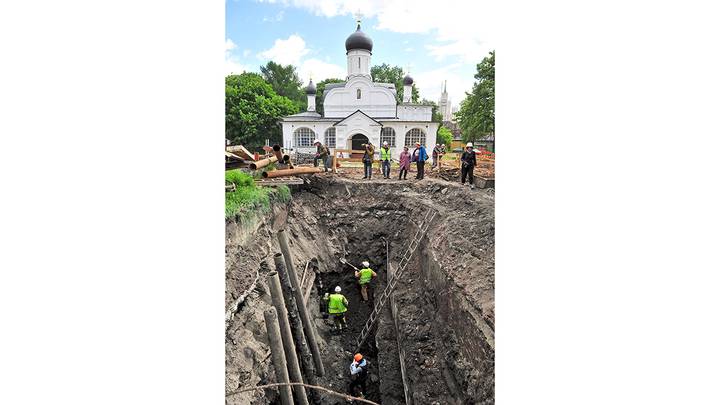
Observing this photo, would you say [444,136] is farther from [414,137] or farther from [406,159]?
[406,159]

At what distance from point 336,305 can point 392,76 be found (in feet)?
11.5

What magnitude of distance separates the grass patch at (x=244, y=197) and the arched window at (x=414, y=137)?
2269 millimetres

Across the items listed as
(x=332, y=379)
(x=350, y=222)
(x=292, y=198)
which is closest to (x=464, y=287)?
(x=332, y=379)

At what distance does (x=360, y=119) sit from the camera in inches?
208

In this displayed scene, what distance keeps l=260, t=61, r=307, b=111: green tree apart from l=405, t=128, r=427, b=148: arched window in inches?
61.7

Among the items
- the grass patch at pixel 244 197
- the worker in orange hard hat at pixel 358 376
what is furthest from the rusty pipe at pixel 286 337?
the grass patch at pixel 244 197

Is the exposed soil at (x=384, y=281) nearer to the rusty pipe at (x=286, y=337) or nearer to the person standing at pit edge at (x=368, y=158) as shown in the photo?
the rusty pipe at (x=286, y=337)

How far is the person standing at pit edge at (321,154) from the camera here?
5671 millimetres

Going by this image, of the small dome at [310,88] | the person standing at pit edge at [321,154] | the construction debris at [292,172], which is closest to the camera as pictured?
the small dome at [310,88]

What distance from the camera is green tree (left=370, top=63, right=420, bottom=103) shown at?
415cm

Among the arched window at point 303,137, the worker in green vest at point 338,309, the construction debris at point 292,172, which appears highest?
the arched window at point 303,137

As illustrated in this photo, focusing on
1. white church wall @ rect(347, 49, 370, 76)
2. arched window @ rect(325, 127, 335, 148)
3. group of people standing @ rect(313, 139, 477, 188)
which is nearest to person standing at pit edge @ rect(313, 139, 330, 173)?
A: group of people standing @ rect(313, 139, 477, 188)

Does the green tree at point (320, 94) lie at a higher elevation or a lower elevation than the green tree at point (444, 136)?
higher

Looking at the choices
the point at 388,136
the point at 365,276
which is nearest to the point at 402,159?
the point at 388,136
